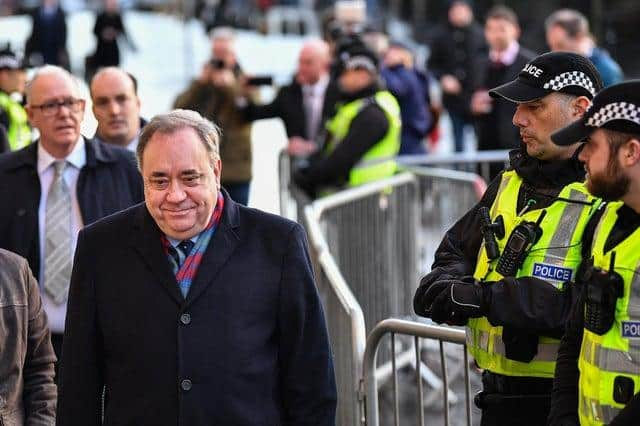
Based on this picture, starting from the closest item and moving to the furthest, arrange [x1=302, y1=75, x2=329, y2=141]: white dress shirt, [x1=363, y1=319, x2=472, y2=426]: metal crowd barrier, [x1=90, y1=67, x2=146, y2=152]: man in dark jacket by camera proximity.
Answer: [x1=363, y1=319, x2=472, y2=426]: metal crowd barrier, [x1=90, y1=67, x2=146, y2=152]: man in dark jacket, [x1=302, y1=75, x2=329, y2=141]: white dress shirt

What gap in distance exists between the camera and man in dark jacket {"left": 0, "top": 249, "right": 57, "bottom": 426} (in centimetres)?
435

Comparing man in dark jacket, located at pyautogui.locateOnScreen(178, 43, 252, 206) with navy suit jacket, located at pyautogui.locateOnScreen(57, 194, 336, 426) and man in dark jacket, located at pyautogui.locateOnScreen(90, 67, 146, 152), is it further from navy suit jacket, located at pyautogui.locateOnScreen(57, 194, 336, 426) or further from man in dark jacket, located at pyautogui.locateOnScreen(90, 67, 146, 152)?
navy suit jacket, located at pyautogui.locateOnScreen(57, 194, 336, 426)

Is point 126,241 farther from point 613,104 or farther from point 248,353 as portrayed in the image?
point 613,104

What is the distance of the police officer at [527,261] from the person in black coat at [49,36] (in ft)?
Result: 52.4

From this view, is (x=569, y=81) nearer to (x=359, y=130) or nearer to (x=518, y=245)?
(x=518, y=245)

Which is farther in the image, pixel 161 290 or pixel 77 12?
pixel 77 12

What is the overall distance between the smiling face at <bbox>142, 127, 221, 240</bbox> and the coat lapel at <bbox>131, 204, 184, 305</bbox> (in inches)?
2.6

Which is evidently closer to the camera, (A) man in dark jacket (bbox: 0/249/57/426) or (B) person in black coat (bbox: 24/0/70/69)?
(A) man in dark jacket (bbox: 0/249/57/426)

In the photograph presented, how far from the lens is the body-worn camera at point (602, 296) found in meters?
3.55

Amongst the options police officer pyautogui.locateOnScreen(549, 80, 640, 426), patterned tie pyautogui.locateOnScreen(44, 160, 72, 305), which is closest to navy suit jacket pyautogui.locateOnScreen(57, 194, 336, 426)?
police officer pyautogui.locateOnScreen(549, 80, 640, 426)

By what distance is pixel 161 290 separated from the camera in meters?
4.13

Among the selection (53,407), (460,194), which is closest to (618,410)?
(53,407)

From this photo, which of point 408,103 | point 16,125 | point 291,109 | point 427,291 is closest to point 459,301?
point 427,291

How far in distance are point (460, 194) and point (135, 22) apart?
2301 centimetres
